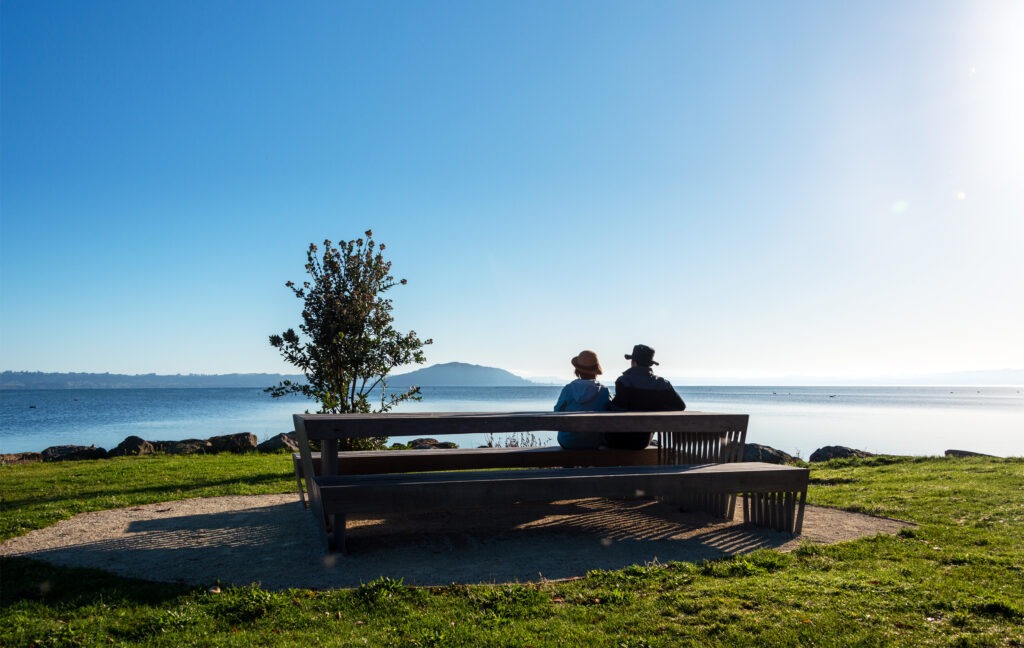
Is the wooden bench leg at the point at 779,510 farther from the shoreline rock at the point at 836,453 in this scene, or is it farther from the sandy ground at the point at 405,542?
the shoreline rock at the point at 836,453

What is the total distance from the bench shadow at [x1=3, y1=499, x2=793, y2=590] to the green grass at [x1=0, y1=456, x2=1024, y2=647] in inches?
13.5

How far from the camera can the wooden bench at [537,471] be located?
5.16 metres

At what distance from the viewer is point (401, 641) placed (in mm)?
3490

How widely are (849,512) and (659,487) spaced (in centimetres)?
→ 286

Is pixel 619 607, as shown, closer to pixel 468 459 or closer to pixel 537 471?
pixel 537 471

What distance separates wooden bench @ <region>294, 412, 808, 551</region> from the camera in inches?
203

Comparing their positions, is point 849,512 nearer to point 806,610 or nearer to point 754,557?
point 754,557

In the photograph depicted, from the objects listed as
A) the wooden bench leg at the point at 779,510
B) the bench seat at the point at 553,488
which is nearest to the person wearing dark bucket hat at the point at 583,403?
the bench seat at the point at 553,488

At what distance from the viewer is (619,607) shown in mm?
3986

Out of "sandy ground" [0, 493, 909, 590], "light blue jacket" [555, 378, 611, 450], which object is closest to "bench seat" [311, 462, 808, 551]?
"sandy ground" [0, 493, 909, 590]

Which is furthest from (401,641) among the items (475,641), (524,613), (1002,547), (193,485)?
(193,485)

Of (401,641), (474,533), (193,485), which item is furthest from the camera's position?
(193,485)

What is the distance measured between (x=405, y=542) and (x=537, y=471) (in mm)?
1319

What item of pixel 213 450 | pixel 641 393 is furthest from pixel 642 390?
pixel 213 450
